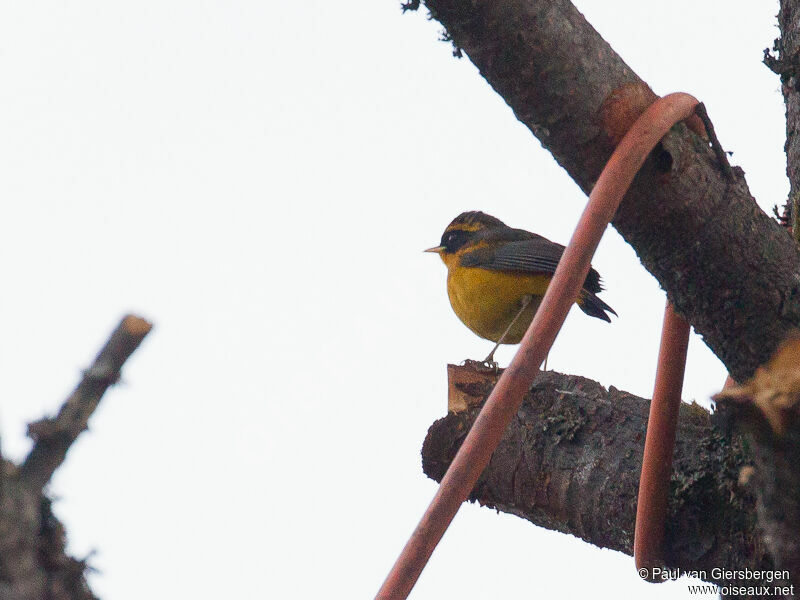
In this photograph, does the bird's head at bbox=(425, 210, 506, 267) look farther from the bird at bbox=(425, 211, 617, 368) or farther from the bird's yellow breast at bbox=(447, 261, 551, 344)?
the bird's yellow breast at bbox=(447, 261, 551, 344)

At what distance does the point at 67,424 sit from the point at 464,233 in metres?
6.59

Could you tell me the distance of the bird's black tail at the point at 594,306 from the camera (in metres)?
6.46

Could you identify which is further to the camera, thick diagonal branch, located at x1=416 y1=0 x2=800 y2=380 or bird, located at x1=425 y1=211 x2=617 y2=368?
bird, located at x1=425 y1=211 x2=617 y2=368

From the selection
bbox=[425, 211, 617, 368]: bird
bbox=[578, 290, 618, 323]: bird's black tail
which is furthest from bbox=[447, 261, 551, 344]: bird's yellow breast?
bbox=[578, 290, 618, 323]: bird's black tail

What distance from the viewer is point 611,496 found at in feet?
10.3

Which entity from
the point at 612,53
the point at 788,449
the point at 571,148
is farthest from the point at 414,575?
the point at 612,53

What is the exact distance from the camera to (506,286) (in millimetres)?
6465

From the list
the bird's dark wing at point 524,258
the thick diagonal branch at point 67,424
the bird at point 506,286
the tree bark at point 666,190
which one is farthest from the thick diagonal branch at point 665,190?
the bird's dark wing at point 524,258

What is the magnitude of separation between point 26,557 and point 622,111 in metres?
1.91

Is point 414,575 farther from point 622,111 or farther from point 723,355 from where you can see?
point 622,111

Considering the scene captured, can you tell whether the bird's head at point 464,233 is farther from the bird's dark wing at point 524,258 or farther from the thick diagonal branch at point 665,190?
the thick diagonal branch at point 665,190

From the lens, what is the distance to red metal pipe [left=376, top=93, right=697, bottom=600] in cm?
201

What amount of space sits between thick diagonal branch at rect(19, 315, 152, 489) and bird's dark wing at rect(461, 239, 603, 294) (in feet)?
17.4

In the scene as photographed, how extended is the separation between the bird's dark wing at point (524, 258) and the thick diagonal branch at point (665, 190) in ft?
12.0
